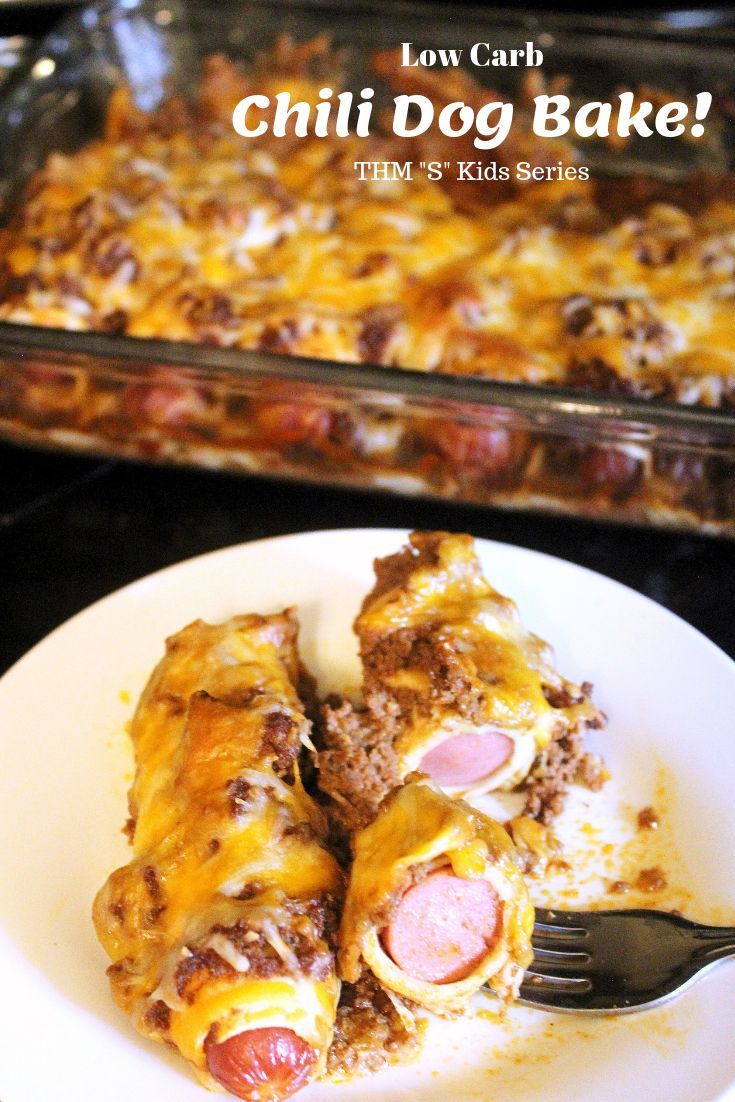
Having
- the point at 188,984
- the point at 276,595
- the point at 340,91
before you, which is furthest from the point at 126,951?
the point at 340,91

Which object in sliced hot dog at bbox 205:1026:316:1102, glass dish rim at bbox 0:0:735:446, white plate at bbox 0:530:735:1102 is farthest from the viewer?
glass dish rim at bbox 0:0:735:446

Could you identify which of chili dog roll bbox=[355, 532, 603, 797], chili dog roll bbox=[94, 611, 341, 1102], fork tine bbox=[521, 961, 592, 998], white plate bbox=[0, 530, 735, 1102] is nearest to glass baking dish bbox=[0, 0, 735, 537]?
white plate bbox=[0, 530, 735, 1102]

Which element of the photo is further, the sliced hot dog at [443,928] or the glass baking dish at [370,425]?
the glass baking dish at [370,425]

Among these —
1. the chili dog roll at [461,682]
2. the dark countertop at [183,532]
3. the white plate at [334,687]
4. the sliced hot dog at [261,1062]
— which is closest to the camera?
the sliced hot dog at [261,1062]

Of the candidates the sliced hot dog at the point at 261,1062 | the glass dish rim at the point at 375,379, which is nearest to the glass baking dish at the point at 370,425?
the glass dish rim at the point at 375,379

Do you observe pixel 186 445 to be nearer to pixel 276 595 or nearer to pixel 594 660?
pixel 276 595

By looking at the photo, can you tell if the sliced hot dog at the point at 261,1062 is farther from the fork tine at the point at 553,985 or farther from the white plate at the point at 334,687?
the fork tine at the point at 553,985

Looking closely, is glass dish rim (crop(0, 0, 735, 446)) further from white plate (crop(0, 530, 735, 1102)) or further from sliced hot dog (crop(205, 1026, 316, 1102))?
sliced hot dog (crop(205, 1026, 316, 1102))

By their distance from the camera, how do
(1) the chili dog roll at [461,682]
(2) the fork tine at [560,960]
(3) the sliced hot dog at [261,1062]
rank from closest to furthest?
(3) the sliced hot dog at [261,1062] → (2) the fork tine at [560,960] → (1) the chili dog roll at [461,682]

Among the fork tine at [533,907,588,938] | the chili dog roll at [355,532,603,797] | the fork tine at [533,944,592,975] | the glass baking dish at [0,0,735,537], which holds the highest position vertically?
the glass baking dish at [0,0,735,537]
